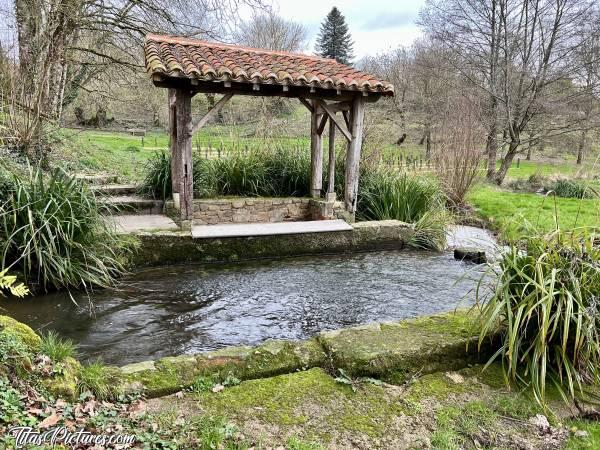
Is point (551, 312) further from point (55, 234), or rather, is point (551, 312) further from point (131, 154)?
point (131, 154)

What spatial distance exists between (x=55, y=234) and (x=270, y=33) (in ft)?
46.1

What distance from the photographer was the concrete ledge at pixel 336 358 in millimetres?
2148

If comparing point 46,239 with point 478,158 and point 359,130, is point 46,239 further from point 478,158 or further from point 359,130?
point 478,158

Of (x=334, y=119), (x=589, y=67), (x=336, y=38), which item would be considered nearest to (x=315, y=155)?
(x=334, y=119)

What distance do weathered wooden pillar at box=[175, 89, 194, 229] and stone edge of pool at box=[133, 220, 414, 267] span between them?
1.32 feet

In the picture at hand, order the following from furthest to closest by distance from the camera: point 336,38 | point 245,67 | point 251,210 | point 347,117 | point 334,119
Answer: point 336,38 → point 251,210 → point 347,117 → point 334,119 → point 245,67

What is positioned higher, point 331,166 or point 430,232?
point 331,166

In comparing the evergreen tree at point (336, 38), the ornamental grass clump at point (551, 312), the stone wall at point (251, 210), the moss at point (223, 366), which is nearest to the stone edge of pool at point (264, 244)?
the stone wall at point (251, 210)

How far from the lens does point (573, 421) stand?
2098mm

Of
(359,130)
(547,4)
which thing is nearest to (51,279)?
(359,130)

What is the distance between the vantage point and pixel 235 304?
4.29 metres

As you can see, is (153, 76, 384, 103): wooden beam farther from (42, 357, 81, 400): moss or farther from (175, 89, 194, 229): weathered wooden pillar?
(42, 357, 81, 400): moss

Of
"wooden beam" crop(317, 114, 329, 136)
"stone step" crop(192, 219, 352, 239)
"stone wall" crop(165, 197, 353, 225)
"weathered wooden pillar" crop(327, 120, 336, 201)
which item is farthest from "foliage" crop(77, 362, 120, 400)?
"wooden beam" crop(317, 114, 329, 136)

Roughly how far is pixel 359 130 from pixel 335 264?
7.83 ft
